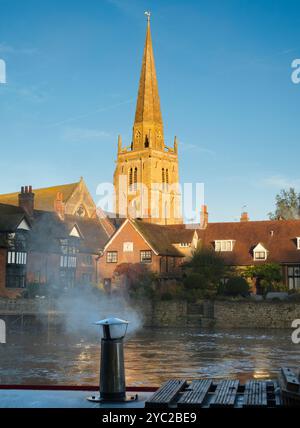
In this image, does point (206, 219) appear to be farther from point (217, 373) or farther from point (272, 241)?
point (217, 373)

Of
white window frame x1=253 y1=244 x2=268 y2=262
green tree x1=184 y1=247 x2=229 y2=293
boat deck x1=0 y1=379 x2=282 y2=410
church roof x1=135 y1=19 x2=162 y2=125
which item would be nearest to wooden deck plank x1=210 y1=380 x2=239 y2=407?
boat deck x1=0 y1=379 x2=282 y2=410

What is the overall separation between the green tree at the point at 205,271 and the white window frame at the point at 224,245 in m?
4.87

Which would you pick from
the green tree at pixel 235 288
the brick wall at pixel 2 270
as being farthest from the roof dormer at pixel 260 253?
the brick wall at pixel 2 270

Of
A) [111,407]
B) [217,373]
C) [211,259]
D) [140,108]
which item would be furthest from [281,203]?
[111,407]

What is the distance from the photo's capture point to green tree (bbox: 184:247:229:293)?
49406 mm

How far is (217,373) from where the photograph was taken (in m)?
21.6

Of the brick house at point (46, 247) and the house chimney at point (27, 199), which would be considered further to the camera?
the house chimney at point (27, 199)

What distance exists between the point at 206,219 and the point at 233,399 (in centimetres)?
5560

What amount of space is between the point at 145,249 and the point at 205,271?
772 cm

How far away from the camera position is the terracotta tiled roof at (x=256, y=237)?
5509 cm

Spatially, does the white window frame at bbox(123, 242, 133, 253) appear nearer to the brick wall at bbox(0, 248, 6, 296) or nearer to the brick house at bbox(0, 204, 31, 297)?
the brick house at bbox(0, 204, 31, 297)

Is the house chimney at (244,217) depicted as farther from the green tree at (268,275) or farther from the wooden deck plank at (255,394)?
the wooden deck plank at (255,394)

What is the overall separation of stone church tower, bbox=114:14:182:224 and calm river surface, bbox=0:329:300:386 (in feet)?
243

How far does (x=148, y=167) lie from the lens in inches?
4599
